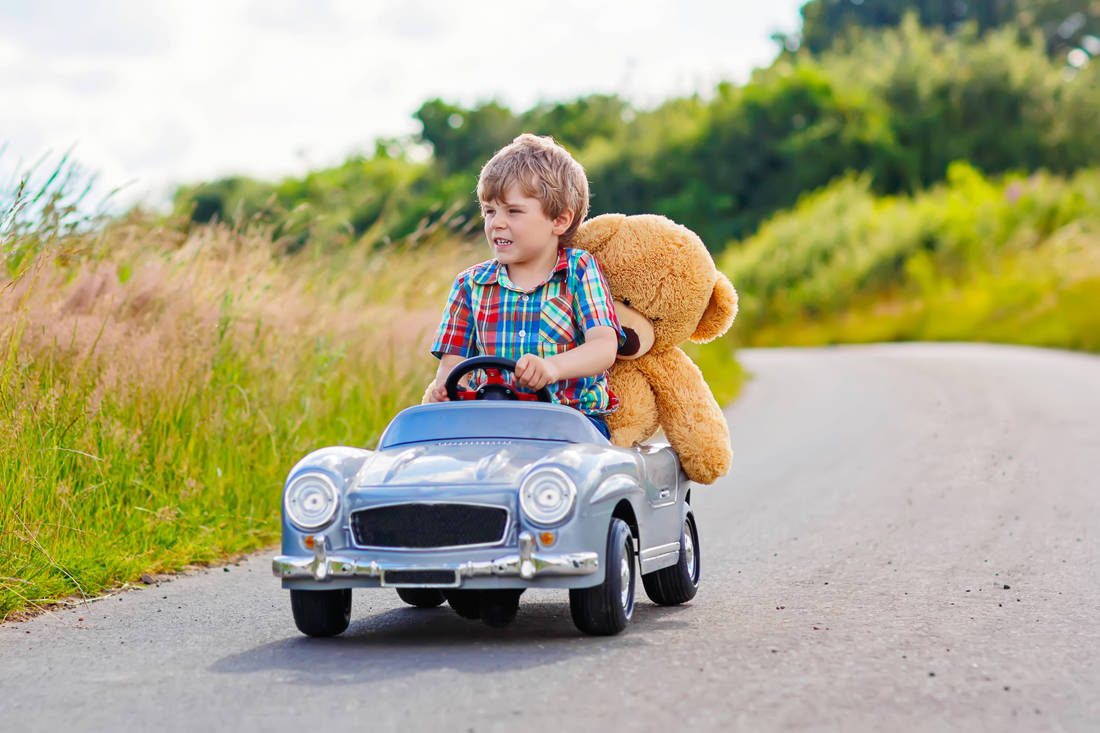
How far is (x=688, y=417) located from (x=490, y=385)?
0.90m

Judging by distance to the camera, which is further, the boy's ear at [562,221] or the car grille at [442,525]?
the boy's ear at [562,221]

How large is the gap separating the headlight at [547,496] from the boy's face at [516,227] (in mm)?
1173

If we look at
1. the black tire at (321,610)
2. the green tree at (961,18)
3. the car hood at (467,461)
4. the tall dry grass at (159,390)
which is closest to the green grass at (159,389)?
the tall dry grass at (159,390)

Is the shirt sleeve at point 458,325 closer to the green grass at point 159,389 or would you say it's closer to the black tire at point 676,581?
the black tire at point 676,581

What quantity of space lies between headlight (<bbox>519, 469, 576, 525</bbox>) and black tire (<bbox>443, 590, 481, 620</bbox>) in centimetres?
96

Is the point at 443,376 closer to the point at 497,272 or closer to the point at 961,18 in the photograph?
the point at 497,272

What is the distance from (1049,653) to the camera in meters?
4.76

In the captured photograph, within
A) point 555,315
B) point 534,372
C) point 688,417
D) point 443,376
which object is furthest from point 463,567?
point 688,417

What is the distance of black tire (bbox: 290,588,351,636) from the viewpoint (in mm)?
4980

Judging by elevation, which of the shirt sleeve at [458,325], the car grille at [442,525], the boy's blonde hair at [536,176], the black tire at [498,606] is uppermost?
the boy's blonde hair at [536,176]

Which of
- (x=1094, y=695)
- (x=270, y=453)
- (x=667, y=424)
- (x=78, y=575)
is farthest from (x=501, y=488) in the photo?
(x=270, y=453)

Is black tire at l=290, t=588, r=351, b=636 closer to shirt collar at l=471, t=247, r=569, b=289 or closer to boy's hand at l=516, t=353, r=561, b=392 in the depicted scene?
boy's hand at l=516, t=353, r=561, b=392

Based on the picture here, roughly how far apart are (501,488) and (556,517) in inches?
7.8

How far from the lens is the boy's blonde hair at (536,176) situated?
5.51m
